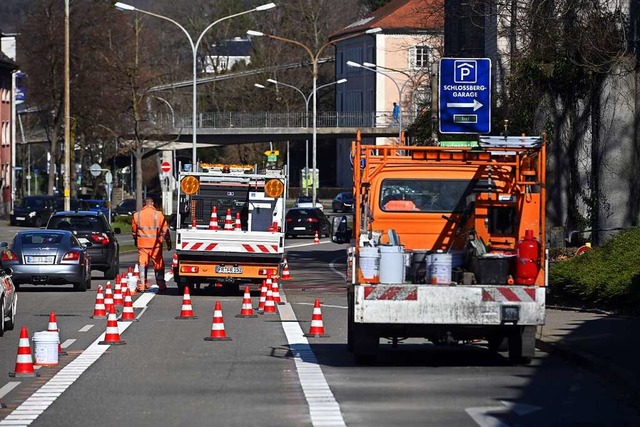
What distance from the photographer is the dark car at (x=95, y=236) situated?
108 feet

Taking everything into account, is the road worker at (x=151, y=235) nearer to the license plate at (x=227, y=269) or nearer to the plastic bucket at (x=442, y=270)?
the license plate at (x=227, y=269)

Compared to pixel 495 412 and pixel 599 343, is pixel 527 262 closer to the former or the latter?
pixel 599 343

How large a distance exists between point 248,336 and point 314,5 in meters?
91.2

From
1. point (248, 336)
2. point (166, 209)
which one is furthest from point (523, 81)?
point (166, 209)

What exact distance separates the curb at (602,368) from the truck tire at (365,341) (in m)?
2.15

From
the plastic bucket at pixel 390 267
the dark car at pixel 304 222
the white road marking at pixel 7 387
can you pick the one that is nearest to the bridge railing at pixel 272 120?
the dark car at pixel 304 222

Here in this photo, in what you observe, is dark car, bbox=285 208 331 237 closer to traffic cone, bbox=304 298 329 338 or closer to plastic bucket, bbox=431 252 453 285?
traffic cone, bbox=304 298 329 338

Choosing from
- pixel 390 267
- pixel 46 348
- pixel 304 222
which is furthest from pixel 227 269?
pixel 304 222

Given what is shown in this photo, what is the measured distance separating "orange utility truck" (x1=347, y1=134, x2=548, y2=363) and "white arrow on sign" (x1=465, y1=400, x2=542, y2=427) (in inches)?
92.6

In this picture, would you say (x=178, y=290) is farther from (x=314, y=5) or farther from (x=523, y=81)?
(x=314, y=5)

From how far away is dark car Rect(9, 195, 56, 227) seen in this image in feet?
228

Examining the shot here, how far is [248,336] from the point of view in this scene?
1853 cm

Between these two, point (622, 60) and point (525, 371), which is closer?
point (525, 371)

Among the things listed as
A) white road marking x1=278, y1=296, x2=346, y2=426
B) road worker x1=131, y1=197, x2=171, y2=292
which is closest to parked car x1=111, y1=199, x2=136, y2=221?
road worker x1=131, y1=197, x2=171, y2=292
